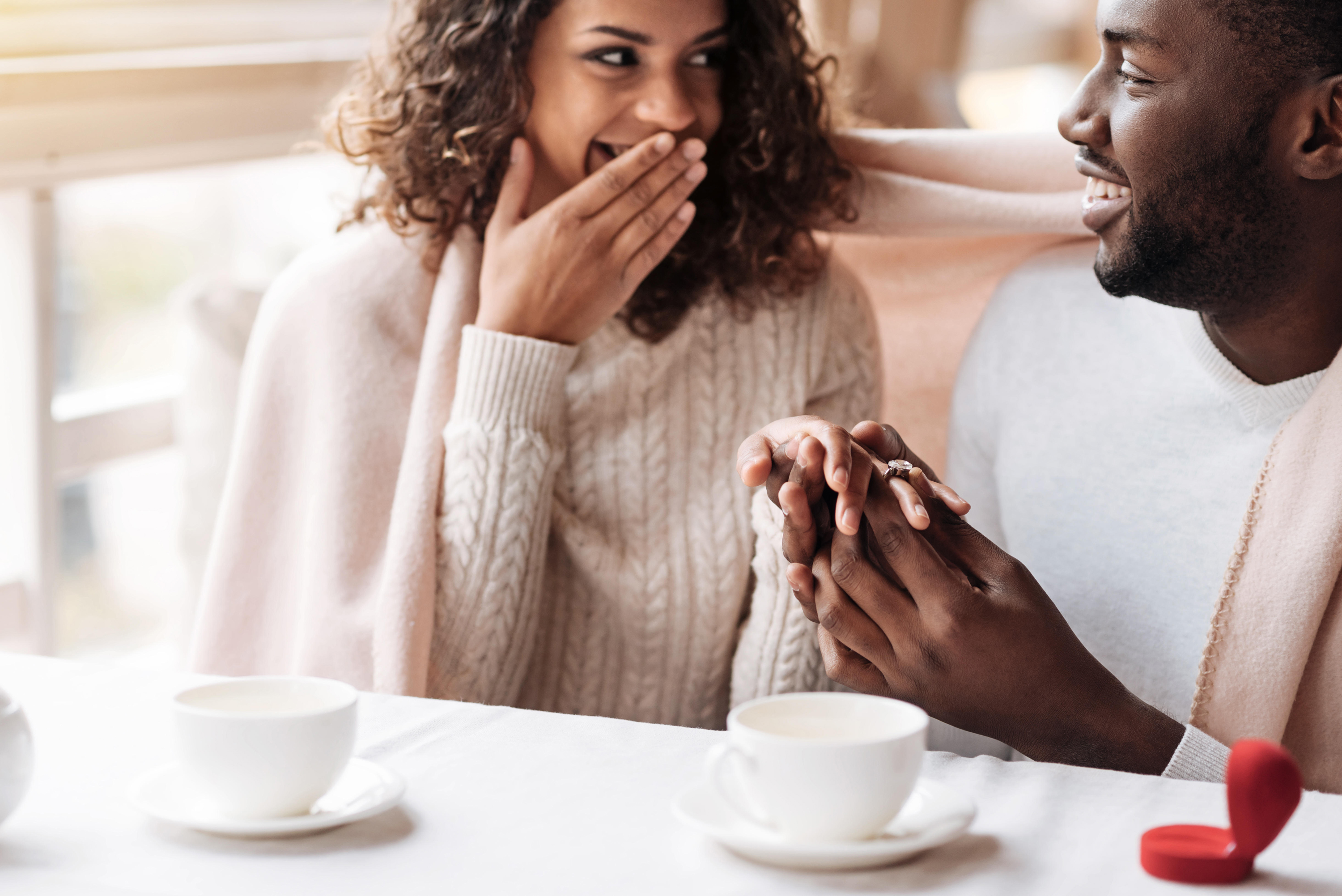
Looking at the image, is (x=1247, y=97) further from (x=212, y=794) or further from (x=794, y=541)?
(x=212, y=794)

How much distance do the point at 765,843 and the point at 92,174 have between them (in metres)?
1.29

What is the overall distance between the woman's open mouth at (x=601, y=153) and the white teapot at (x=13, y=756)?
848mm

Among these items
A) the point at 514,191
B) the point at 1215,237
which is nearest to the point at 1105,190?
the point at 1215,237

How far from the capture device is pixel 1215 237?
3.64ft

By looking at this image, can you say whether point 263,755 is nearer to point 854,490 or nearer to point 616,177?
point 854,490

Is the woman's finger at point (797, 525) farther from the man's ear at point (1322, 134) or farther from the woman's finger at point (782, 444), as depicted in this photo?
the man's ear at point (1322, 134)

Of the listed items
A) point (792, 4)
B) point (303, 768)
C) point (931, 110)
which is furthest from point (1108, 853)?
point (931, 110)

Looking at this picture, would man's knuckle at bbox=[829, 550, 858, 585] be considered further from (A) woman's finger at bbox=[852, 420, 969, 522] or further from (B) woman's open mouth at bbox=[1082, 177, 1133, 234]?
(B) woman's open mouth at bbox=[1082, 177, 1133, 234]

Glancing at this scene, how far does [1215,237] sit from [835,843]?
2.33 ft

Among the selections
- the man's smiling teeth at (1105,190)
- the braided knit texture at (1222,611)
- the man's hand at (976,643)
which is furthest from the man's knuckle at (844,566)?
the man's smiling teeth at (1105,190)

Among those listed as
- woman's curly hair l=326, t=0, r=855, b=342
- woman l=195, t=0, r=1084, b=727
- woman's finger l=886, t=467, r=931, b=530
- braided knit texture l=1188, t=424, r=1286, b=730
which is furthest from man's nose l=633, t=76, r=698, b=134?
braided knit texture l=1188, t=424, r=1286, b=730

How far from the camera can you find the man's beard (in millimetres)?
1091

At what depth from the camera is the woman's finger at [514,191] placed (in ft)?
4.42

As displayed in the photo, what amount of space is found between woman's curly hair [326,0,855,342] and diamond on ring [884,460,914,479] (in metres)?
0.42
